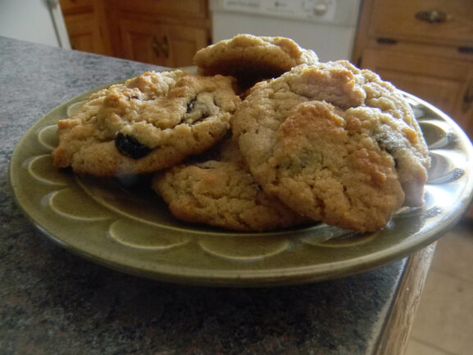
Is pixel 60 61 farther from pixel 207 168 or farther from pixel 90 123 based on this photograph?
pixel 207 168

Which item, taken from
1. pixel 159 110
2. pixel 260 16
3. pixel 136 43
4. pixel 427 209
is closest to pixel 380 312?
pixel 427 209

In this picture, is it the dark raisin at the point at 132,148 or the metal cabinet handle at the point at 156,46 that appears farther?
the metal cabinet handle at the point at 156,46

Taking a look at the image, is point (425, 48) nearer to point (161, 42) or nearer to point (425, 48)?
point (425, 48)

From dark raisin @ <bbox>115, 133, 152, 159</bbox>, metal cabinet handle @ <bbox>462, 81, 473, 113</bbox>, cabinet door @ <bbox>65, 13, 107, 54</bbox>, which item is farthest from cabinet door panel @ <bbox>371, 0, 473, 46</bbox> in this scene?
cabinet door @ <bbox>65, 13, 107, 54</bbox>

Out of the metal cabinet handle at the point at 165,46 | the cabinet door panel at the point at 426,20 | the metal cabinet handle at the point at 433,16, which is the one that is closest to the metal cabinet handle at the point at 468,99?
the cabinet door panel at the point at 426,20

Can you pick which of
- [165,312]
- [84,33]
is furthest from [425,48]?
[84,33]

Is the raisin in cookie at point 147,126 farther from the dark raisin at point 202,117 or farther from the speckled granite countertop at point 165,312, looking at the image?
the speckled granite countertop at point 165,312
